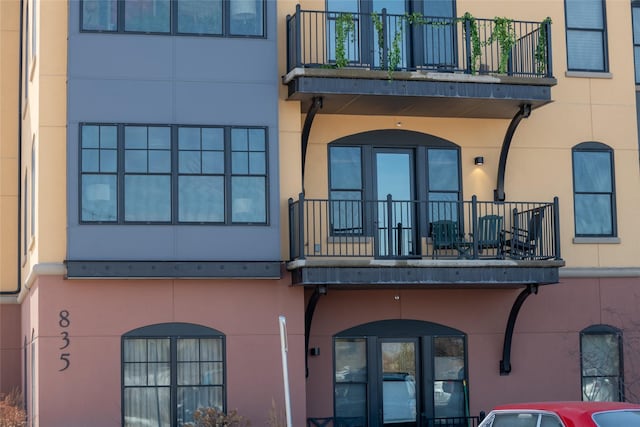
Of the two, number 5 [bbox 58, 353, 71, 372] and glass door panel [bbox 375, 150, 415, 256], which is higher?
glass door panel [bbox 375, 150, 415, 256]

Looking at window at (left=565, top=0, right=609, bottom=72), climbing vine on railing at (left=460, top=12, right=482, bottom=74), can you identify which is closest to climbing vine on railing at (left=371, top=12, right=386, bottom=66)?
climbing vine on railing at (left=460, top=12, right=482, bottom=74)

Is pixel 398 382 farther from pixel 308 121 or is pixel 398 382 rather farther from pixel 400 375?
pixel 308 121

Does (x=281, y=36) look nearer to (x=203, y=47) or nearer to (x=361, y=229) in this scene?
(x=203, y=47)

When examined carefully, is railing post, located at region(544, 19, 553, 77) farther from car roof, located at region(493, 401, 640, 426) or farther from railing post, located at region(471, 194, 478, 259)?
car roof, located at region(493, 401, 640, 426)

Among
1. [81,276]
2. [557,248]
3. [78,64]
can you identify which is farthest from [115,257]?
[557,248]

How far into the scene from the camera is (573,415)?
13.2 meters

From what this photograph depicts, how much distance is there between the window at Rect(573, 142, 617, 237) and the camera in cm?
2282

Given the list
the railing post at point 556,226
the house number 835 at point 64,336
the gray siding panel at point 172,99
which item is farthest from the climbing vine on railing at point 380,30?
the house number 835 at point 64,336

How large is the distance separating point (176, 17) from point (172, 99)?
1.53 meters

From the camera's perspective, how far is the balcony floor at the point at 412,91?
2020 centimetres

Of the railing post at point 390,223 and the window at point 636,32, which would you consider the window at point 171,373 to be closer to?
the railing post at point 390,223

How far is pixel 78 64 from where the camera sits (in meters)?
19.9

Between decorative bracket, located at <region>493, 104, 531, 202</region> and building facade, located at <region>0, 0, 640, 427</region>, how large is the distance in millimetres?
57

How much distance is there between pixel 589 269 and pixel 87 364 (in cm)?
989
